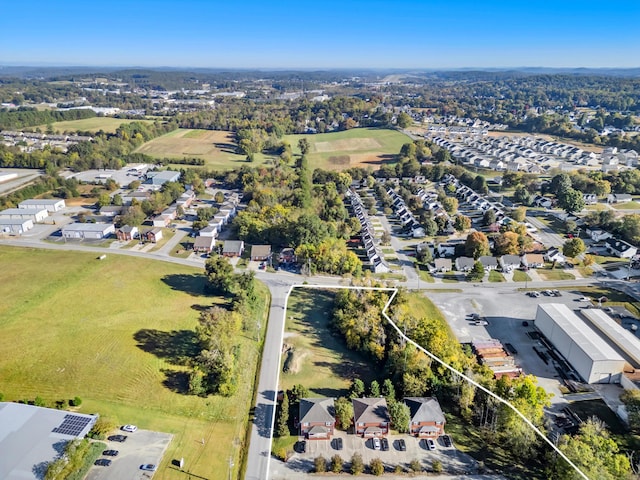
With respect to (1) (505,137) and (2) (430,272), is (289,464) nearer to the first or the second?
(2) (430,272)

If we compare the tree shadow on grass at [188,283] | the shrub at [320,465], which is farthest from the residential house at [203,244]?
the shrub at [320,465]

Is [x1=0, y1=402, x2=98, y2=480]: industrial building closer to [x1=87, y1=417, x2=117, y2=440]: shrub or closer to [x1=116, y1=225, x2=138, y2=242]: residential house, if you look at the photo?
[x1=87, y1=417, x2=117, y2=440]: shrub

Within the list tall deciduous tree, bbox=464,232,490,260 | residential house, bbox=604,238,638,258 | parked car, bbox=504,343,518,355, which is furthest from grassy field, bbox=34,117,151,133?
residential house, bbox=604,238,638,258

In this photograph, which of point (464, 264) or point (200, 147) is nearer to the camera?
point (464, 264)

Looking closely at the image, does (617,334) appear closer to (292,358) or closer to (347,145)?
(292,358)

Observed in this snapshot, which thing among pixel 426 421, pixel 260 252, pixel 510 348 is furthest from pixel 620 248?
pixel 260 252
